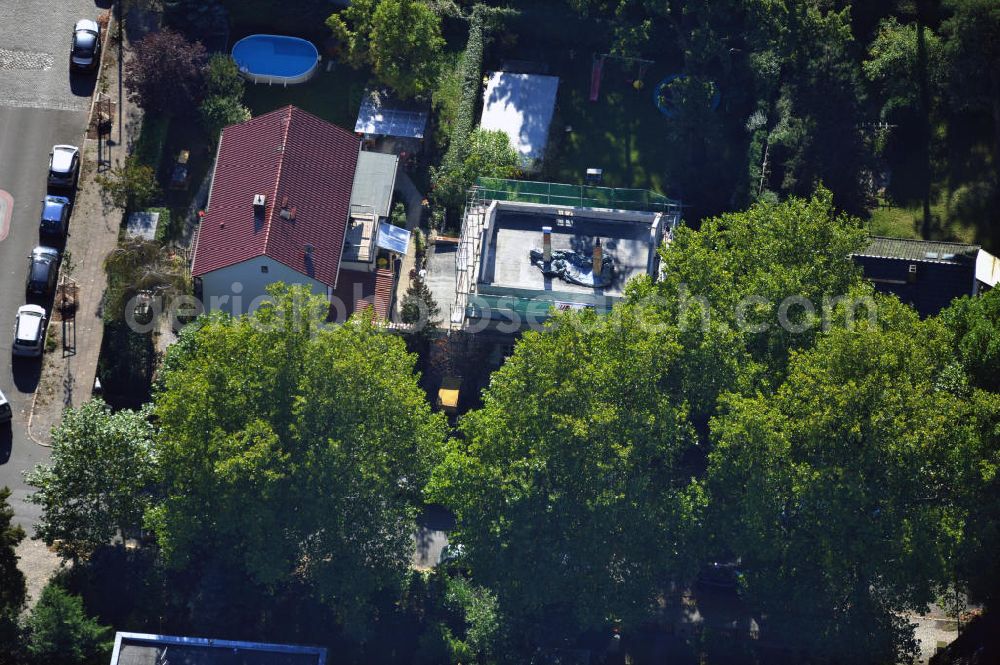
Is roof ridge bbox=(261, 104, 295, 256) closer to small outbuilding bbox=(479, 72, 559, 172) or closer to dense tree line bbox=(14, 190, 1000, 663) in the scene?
dense tree line bbox=(14, 190, 1000, 663)

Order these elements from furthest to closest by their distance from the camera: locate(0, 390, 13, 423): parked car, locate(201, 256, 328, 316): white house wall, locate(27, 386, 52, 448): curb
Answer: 1. locate(201, 256, 328, 316): white house wall
2. locate(27, 386, 52, 448): curb
3. locate(0, 390, 13, 423): parked car

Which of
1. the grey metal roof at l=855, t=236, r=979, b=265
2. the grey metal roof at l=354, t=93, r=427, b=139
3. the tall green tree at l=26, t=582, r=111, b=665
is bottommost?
the tall green tree at l=26, t=582, r=111, b=665

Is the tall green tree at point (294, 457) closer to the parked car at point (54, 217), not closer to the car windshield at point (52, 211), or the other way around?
the parked car at point (54, 217)

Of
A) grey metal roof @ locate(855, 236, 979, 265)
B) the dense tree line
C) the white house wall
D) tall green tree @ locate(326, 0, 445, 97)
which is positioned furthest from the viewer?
tall green tree @ locate(326, 0, 445, 97)

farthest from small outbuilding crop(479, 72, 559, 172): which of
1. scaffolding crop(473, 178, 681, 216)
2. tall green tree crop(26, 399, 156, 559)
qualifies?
tall green tree crop(26, 399, 156, 559)

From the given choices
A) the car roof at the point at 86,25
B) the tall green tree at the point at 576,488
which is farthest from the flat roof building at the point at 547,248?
the car roof at the point at 86,25

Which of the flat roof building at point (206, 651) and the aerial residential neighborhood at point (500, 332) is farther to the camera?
the flat roof building at point (206, 651)

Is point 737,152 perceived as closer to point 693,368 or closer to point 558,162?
point 558,162

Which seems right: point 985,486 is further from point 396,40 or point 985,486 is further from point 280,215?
point 396,40

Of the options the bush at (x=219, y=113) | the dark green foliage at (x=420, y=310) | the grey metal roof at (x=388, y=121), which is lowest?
the dark green foliage at (x=420, y=310)
